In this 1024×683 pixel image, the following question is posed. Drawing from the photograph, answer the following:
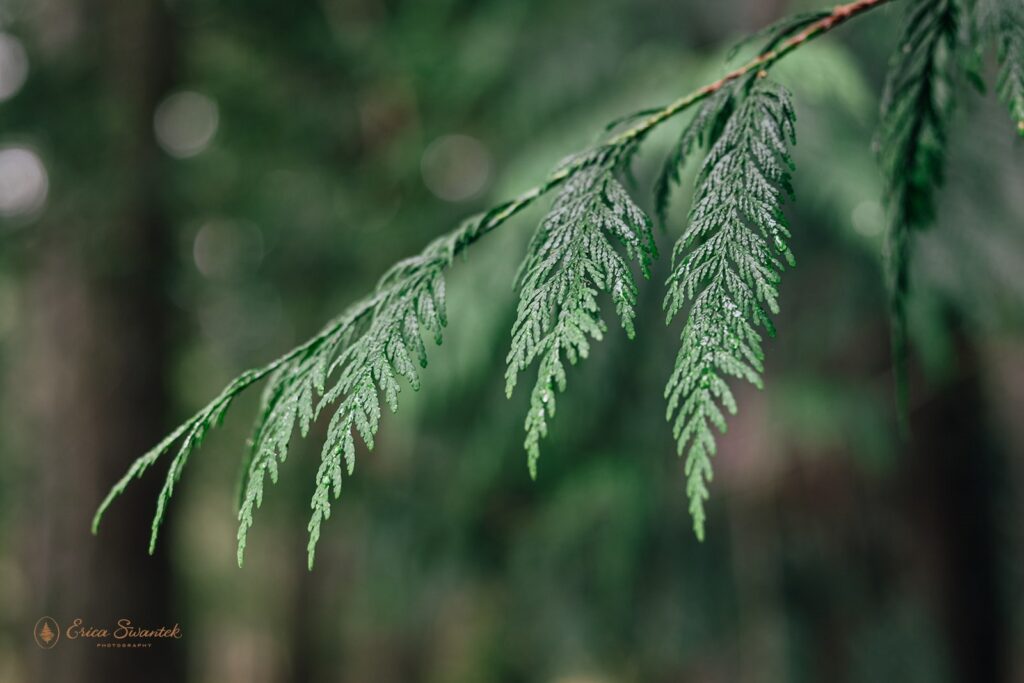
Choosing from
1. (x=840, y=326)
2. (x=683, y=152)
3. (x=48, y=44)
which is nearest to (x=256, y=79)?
(x=48, y=44)

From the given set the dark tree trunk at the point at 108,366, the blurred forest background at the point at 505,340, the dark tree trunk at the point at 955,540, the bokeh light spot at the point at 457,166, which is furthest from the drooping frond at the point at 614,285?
the dark tree trunk at the point at 108,366

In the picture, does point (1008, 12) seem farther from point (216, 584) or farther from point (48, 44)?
point (216, 584)

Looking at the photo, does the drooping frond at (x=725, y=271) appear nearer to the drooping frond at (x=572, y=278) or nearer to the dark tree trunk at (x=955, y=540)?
the drooping frond at (x=572, y=278)

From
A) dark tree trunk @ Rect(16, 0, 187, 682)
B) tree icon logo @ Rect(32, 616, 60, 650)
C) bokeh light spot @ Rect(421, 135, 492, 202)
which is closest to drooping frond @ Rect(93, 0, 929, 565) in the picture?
bokeh light spot @ Rect(421, 135, 492, 202)

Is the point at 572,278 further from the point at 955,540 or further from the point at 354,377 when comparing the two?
the point at 955,540

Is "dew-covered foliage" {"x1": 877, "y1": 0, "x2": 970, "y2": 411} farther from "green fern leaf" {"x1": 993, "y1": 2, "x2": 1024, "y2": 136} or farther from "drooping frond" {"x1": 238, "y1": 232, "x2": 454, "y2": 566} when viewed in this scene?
"drooping frond" {"x1": 238, "y1": 232, "x2": 454, "y2": 566}

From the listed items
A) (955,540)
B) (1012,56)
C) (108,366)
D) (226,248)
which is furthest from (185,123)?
(1012,56)
